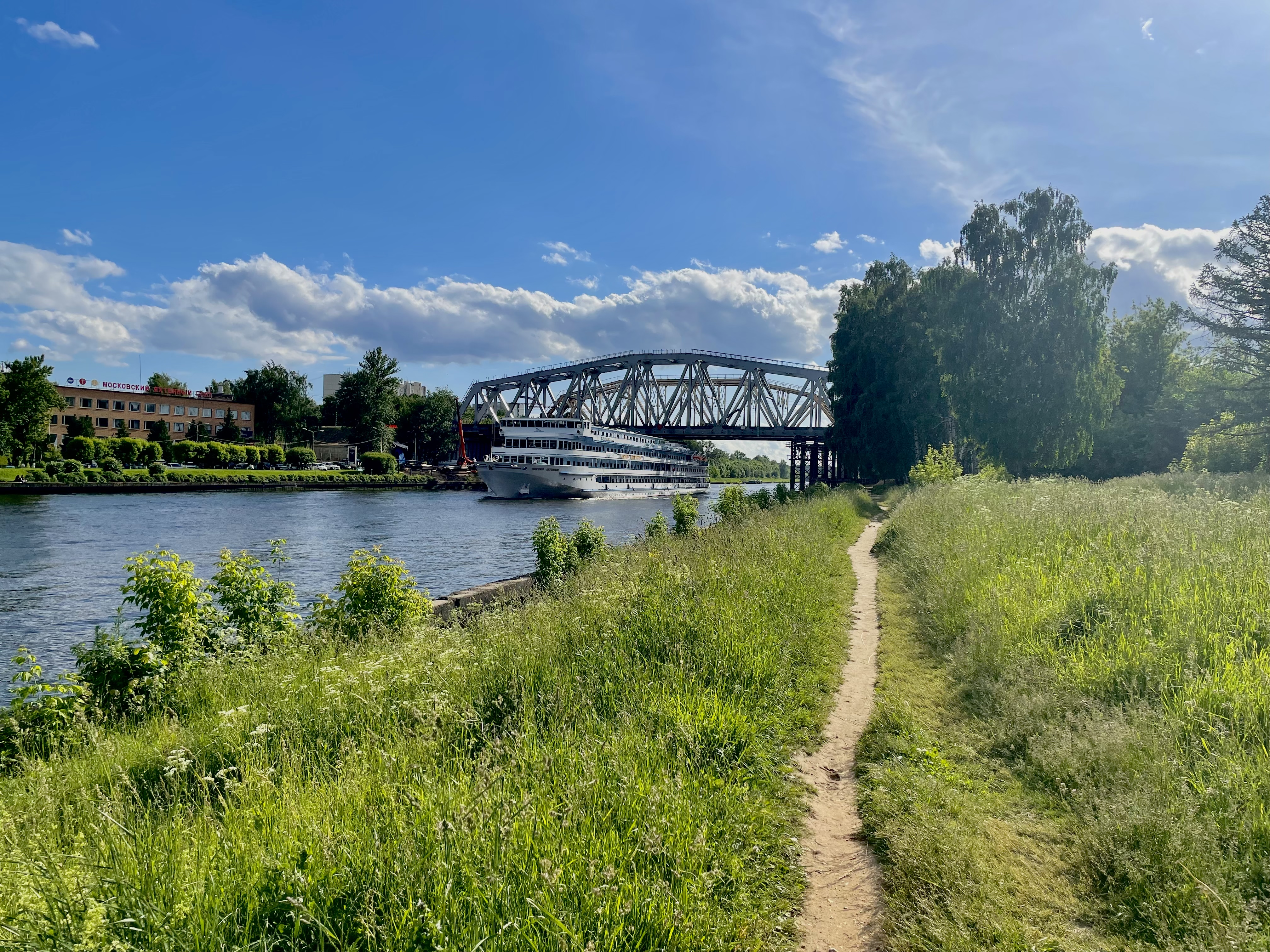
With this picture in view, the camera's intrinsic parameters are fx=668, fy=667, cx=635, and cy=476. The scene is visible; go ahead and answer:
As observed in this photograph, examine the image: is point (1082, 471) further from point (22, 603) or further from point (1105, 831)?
point (22, 603)

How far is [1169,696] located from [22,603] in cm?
2449

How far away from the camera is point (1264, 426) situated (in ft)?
105

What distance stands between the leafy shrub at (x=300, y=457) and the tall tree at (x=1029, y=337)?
9179 centimetres

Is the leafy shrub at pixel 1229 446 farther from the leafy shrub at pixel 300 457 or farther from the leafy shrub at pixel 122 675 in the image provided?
the leafy shrub at pixel 300 457

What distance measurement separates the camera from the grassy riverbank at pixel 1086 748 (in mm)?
3459

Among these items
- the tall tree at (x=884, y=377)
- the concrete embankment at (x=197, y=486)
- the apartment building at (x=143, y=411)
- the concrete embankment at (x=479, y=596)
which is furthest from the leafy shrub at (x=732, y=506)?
the apartment building at (x=143, y=411)

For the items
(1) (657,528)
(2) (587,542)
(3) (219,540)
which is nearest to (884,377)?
(1) (657,528)

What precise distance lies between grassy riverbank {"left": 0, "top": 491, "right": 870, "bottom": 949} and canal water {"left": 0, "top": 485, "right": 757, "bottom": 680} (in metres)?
8.63

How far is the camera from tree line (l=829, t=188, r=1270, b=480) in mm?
32469

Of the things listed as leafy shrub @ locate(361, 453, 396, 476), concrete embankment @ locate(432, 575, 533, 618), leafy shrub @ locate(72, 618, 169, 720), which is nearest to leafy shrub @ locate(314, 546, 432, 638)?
concrete embankment @ locate(432, 575, 533, 618)

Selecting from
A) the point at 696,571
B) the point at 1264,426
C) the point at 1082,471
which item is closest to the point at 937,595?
the point at 696,571

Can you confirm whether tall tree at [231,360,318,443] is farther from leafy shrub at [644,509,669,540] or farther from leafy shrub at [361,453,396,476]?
leafy shrub at [644,509,669,540]

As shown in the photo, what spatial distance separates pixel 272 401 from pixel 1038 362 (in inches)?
4931

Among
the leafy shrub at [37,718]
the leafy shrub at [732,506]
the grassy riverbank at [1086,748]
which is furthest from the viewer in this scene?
the leafy shrub at [732,506]
